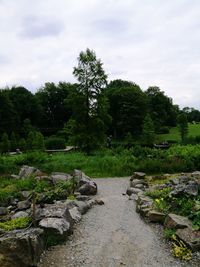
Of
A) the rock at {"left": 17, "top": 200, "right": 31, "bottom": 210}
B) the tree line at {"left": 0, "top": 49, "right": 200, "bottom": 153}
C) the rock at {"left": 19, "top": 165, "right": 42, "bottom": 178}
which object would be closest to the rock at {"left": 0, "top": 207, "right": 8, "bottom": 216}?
the rock at {"left": 17, "top": 200, "right": 31, "bottom": 210}

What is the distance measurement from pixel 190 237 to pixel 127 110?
163 feet

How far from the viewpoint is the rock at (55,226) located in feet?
32.6

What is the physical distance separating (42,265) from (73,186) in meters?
7.75

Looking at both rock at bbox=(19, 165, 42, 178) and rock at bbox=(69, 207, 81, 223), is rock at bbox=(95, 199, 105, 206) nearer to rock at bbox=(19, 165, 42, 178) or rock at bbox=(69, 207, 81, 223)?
rock at bbox=(69, 207, 81, 223)

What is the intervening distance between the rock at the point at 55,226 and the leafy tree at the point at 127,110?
4818 cm

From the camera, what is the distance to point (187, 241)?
9.41m

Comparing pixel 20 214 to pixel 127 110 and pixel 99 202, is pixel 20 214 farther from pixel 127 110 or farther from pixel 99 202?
pixel 127 110

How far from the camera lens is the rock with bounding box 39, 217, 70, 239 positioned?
9923 millimetres

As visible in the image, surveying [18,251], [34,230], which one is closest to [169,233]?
[34,230]

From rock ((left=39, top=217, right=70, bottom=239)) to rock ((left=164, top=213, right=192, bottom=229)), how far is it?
9.49 ft

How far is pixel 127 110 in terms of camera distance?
58750 mm

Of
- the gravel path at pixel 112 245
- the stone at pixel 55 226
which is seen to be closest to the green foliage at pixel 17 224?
the stone at pixel 55 226

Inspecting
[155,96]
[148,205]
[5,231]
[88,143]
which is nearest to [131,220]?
[148,205]

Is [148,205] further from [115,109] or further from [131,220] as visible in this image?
[115,109]
